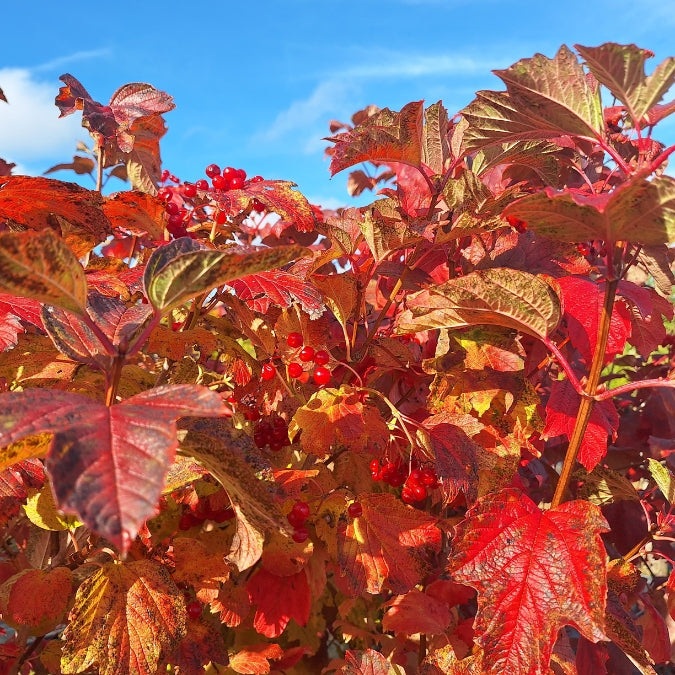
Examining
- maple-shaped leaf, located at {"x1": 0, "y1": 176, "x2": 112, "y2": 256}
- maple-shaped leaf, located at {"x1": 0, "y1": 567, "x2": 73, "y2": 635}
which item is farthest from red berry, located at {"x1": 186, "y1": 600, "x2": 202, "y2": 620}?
maple-shaped leaf, located at {"x1": 0, "y1": 176, "x2": 112, "y2": 256}

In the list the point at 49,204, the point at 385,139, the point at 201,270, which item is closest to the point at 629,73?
the point at 385,139

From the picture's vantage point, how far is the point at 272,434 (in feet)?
4.92

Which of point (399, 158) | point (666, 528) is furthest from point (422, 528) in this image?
point (399, 158)

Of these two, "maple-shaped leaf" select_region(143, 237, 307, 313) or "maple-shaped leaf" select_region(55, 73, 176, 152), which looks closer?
"maple-shaped leaf" select_region(143, 237, 307, 313)

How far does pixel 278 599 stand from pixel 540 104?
3.97 ft

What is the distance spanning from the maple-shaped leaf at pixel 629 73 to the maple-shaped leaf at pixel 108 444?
0.71 meters

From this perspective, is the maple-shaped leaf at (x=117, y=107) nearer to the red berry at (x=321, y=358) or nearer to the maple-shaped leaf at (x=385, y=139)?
the maple-shaped leaf at (x=385, y=139)

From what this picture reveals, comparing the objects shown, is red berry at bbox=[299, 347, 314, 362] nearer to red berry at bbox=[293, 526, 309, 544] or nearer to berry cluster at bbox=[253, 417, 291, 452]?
berry cluster at bbox=[253, 417, 291, 452]

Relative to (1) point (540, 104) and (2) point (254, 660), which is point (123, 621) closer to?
(2) point (254, 660)

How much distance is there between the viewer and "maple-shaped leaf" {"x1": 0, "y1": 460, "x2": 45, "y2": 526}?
1.21 meters

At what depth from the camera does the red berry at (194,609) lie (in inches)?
56.8

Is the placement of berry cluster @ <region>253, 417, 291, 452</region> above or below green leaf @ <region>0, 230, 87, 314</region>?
below

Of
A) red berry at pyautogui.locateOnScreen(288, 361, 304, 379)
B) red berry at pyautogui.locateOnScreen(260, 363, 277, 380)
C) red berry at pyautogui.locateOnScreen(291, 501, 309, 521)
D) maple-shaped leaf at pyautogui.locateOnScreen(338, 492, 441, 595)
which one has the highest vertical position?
red berry at pyautogui.locateOnScreen(260, 363, 277, 380)

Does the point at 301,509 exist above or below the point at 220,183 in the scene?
below
